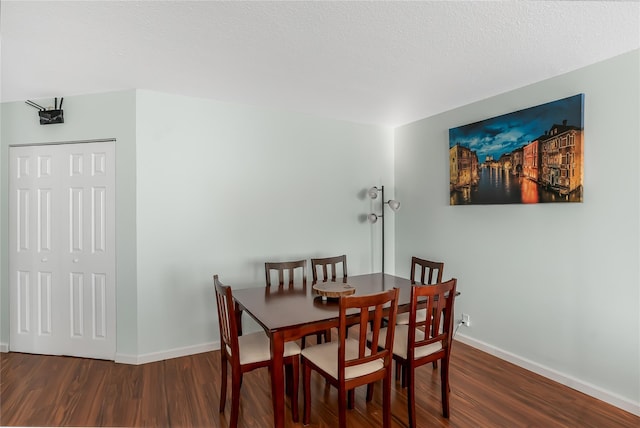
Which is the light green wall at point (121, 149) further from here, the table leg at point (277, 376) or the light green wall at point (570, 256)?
the light green wall at point (570, 256)

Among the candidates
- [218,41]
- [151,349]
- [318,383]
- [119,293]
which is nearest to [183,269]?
[119,293]

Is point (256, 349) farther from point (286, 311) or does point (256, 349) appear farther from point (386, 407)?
point (386, 407)

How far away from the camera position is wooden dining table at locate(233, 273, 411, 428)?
1854 mm

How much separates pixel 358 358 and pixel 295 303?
610mm

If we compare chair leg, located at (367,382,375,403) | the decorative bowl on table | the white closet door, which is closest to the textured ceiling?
the white closet door

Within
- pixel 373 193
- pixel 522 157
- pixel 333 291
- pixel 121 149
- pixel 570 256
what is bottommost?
pixel 333 291

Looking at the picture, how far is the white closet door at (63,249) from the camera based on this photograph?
2.99 metres

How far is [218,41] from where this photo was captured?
6.82 feet

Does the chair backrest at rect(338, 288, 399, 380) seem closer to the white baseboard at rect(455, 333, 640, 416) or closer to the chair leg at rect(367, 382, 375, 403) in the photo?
the chair leg at rect(367, 382, 375, 403)

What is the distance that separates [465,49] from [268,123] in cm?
199

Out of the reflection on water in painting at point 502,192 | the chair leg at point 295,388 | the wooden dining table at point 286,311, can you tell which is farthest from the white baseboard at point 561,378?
the chair leg at point 295,388

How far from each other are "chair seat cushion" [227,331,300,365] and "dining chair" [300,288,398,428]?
0.12 m

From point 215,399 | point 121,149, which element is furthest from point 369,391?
point 121,149

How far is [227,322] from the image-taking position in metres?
2.08
